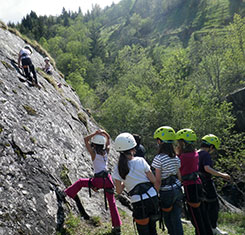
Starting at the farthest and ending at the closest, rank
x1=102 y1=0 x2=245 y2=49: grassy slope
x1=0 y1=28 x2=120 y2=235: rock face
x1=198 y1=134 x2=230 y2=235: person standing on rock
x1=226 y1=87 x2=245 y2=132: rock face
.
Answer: x1=102 y1=0 x2=245 y2=49: grassy slope, x1=226 y1=87 x2=245 y2=132: rock face, x1=198 y1=134 x2=230 y2=235: person standing on rock, x1=0 y1=28 x2=120 y2=235: rock face

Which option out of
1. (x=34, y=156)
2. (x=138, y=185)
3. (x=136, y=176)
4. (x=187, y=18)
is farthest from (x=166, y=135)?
(x=187, y=18)

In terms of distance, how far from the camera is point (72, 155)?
952cm

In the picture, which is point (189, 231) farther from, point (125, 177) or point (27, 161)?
point (27, 161)

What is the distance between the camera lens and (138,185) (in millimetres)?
5492

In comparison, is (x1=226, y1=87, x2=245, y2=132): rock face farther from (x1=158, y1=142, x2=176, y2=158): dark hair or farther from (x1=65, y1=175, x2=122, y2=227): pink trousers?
(x1=65, y1=175, x2=122, y2=227): pink trousers

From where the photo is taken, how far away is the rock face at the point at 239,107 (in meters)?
29.4

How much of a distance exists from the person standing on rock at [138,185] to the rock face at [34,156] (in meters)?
2.27

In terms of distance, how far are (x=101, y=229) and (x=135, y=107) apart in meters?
30.5

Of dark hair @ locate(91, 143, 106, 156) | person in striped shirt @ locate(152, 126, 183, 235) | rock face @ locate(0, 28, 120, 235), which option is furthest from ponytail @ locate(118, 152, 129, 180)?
rock face @ locate(0, 28, 120, 235)

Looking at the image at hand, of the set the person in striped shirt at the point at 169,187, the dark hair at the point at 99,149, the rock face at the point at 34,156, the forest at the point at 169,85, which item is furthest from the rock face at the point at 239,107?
the person in striped shirt at the point at 169,187

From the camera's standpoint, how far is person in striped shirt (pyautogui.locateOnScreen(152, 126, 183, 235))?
590 cm

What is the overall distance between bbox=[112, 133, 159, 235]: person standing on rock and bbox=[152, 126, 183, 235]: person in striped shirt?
0.39m

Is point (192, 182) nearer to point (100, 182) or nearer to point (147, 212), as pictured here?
point (147, 212)

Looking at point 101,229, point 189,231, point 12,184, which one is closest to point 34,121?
point 12,184
